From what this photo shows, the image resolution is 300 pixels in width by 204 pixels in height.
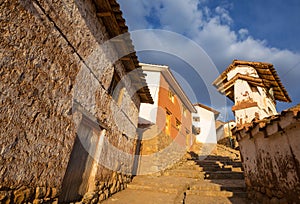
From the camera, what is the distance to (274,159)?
318 cm

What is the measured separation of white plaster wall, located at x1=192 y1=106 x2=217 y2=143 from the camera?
24.2 meters

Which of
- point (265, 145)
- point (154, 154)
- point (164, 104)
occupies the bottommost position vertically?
point (265, 145)

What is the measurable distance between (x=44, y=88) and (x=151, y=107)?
9435 millimetres

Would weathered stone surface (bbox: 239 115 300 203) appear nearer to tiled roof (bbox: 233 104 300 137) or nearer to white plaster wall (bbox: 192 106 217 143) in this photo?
tiled roof (bbox: 233 104 300 137)

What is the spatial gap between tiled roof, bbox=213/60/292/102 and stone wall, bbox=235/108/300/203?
3.65 meters

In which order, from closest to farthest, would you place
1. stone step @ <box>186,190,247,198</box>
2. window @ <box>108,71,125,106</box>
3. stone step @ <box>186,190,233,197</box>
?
stone step @ <box>186,190,247,198</box> < stone step @ <box>186,190,233,197</box> < window @ <box>108,71,125,106</box>

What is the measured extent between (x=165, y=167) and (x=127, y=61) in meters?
7.11

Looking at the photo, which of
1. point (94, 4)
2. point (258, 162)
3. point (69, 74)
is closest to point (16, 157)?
point (69, 74)

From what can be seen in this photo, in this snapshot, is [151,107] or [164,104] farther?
[164,104]

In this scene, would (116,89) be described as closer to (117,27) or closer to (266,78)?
(117,27)

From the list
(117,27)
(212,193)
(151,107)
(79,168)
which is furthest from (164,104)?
(79,168)

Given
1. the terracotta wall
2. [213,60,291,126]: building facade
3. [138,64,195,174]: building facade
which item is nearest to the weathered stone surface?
[213,60,291,126]: building facade

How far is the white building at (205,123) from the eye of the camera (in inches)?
951

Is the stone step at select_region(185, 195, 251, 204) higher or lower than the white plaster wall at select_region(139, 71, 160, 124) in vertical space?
lower
